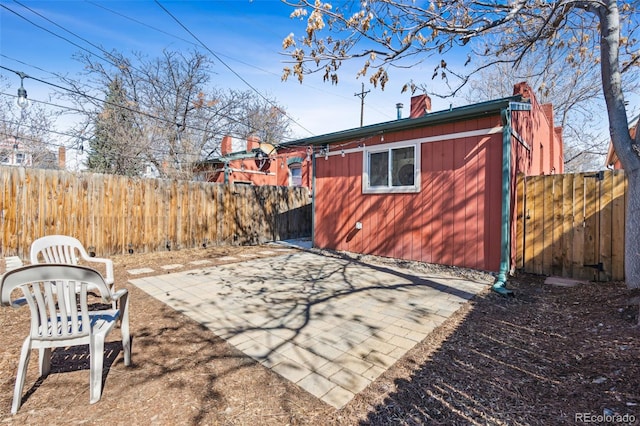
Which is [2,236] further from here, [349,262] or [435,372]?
[435,372]

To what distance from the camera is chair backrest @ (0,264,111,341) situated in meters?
1.88

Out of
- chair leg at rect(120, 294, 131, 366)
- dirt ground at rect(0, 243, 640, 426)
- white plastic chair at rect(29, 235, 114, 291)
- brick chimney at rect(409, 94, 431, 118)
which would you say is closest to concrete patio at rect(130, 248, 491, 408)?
dirt ground at rect(0, 243, 640, 426)

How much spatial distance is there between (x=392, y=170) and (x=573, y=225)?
327cm

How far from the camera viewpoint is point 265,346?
2.87 metres

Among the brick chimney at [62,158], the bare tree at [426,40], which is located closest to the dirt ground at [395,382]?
the bare tree at [426,40]

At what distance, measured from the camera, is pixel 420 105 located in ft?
28.3

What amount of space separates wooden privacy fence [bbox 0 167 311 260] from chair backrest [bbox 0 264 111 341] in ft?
17.2

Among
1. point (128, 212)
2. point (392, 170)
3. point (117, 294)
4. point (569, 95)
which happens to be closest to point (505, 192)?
point (392, 170)

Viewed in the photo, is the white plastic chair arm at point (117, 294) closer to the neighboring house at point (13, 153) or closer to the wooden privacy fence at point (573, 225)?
the wooden privacy fence at point (573, 225)

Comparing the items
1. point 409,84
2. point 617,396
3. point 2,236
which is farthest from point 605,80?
point 2,236

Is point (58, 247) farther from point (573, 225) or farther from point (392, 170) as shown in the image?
point (573, 225)

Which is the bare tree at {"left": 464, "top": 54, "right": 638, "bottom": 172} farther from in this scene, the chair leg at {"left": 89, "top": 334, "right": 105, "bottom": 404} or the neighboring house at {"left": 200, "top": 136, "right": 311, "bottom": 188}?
the chair leg at {"left": 89, "top": 334, "right": 105, "bottom": 404}
